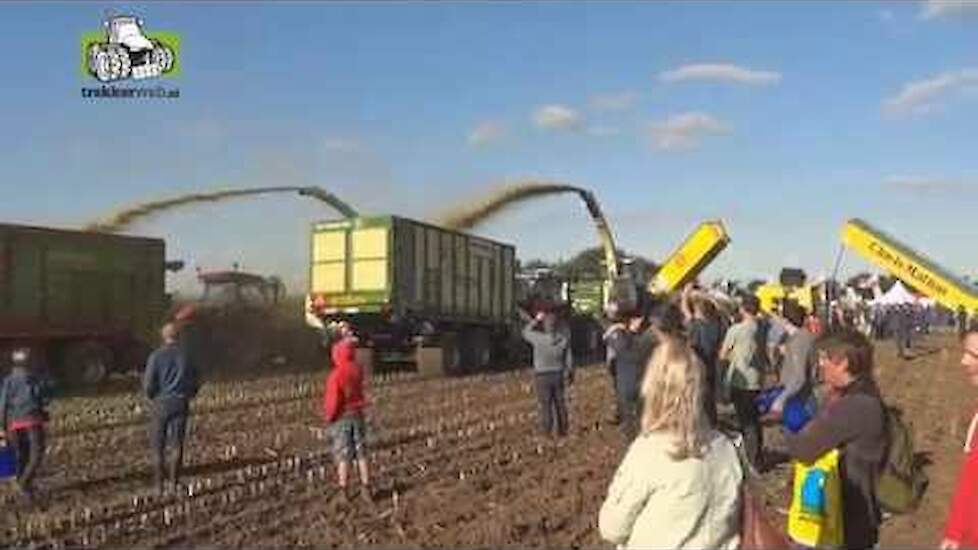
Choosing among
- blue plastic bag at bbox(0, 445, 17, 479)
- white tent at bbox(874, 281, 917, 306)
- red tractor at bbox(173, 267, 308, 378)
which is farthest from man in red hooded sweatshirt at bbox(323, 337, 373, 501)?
white tent at bbox(874, 281, 917, 306)

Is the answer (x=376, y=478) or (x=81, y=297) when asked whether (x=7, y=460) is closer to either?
(x=376, y=478)

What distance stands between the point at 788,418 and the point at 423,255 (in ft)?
61.6

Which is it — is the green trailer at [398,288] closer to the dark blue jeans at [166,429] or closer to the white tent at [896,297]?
the dark blue jeans at [166,429]

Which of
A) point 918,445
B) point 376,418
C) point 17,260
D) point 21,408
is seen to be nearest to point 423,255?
point 17,260

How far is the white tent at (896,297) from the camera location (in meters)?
46.2

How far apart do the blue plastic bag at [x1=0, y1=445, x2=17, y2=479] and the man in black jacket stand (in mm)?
1160

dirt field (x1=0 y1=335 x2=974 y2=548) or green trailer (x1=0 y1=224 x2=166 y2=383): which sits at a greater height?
green trailer (x1=0 y1=224 x2=166 y2=383)

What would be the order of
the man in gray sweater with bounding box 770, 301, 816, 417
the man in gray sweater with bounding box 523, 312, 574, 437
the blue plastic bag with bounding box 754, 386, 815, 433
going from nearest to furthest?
1. the blue plastic bag with bounding box 754, 386, 815, 433
2. the man in gray sweater with bounding box 770, 301, 816, 417
3. the man in gray sweater with bounding box 523, 312, 574, 437

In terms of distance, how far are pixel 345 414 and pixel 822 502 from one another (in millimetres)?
6406

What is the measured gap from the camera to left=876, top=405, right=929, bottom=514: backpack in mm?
5863

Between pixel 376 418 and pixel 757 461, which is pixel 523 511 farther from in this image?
pixel 376 418

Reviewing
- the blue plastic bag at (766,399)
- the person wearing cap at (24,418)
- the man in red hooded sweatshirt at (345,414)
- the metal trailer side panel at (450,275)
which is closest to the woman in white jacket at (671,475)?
the blue plastic bag at (766,399)

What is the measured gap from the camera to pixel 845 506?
5910 millimetres

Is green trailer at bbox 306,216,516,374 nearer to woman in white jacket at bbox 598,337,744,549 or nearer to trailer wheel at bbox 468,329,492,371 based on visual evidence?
trailer wheel at bbox 468,329,492,371
